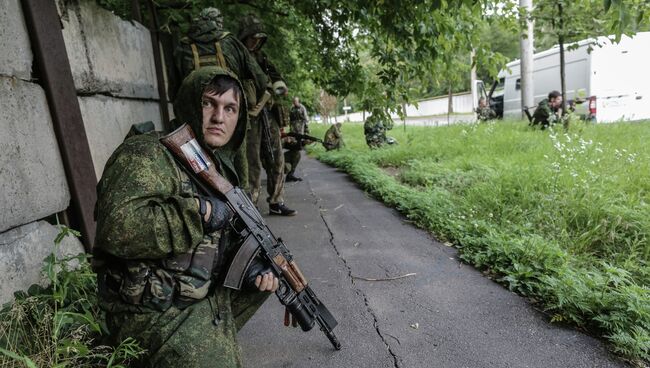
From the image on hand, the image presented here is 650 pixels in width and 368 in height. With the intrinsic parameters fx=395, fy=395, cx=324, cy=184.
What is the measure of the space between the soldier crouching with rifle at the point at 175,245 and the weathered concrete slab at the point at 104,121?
4.56 feet

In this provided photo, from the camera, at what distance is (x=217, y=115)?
167cm

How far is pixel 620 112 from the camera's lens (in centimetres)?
1038

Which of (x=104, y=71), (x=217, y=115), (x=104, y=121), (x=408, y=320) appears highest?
(x=104, y=71)

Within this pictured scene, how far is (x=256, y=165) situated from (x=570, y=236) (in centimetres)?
297

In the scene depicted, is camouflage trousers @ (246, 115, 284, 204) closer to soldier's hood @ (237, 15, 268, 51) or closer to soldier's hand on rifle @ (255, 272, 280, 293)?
soldier's hood @ (237, 15, 268, 51)

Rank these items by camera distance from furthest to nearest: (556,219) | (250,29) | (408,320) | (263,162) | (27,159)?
1. (263,162)
2. (250,29)
3. (556,219)
4. (408,320)
5. (27,159)

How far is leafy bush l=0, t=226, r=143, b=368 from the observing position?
57.9 inches

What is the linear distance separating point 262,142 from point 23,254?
8.94ft

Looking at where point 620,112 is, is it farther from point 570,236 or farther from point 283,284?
point 283,284

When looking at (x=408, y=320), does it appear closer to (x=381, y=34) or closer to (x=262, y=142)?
(x=262, y=142)

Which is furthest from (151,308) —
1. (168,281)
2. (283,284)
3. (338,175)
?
(338,175)

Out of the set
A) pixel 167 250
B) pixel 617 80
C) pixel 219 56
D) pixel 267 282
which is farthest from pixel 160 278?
pixel 617 80

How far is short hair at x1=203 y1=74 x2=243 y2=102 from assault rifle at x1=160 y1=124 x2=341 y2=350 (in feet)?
0.60

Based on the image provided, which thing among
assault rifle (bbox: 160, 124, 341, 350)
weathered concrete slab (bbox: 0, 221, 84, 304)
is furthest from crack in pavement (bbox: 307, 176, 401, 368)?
weathered concrete slab (bbox: 0, 221, 84, 304)
